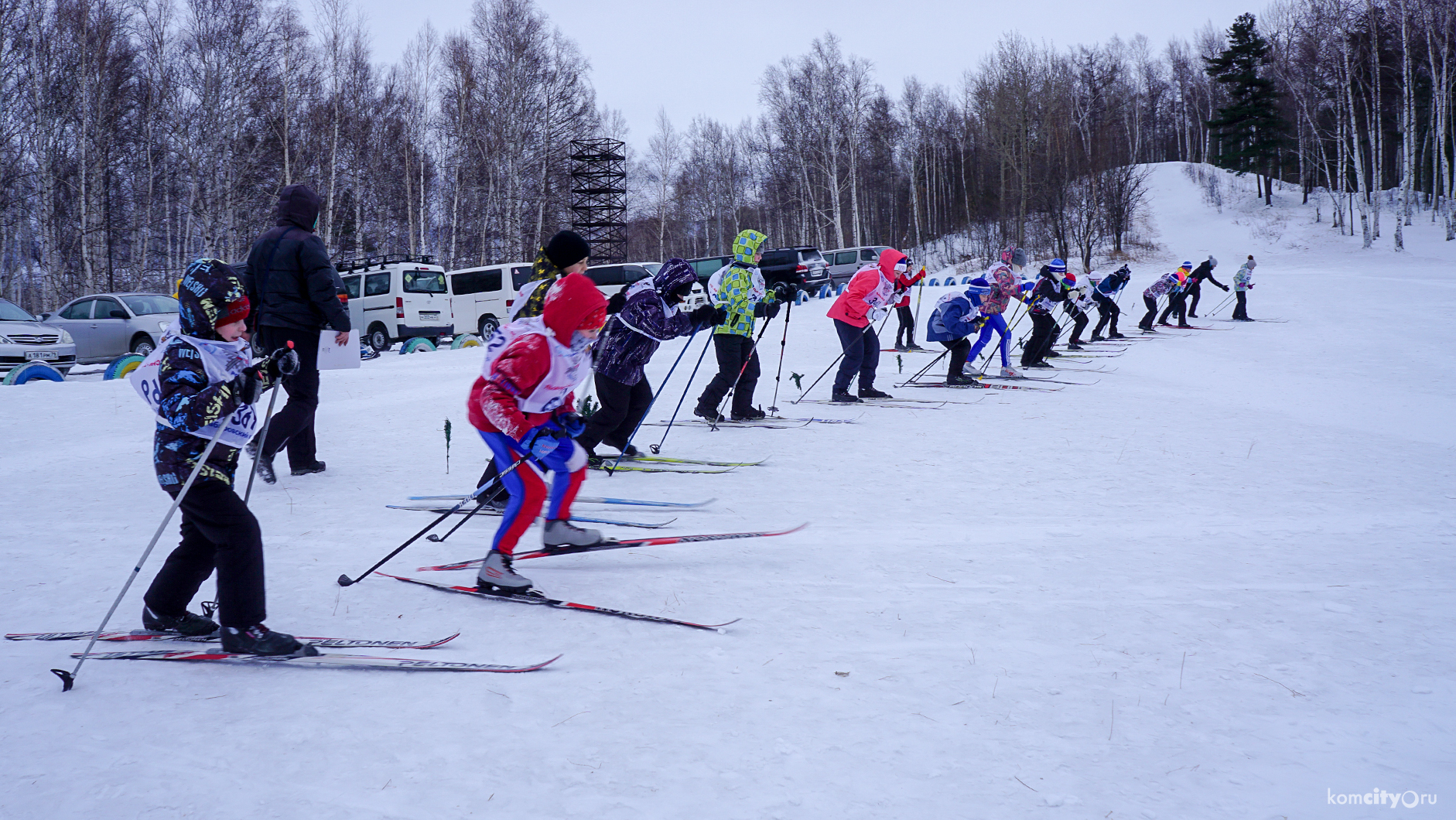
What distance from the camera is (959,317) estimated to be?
9812 millimetres

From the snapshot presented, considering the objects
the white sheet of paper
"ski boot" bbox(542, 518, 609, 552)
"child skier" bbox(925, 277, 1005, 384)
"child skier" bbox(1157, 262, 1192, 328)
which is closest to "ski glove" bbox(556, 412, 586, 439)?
"ski boot" bbox(542, 518, 609, 552)

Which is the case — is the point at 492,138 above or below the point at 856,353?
above

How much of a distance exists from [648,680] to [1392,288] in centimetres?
2099

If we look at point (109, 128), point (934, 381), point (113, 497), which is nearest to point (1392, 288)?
point (934, 381)

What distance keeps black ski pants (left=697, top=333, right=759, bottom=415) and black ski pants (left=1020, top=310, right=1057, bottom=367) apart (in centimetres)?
570

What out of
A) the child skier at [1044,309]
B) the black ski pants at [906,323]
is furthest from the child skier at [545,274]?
the black ski pants at [906,323]

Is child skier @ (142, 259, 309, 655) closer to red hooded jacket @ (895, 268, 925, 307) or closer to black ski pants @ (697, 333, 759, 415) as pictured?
black ski pants @ (697, 333, 759, 415)

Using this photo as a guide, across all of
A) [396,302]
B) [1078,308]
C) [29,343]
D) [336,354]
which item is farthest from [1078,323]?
[29,343]

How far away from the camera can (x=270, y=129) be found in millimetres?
22594

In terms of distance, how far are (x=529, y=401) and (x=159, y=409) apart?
48.8 inches

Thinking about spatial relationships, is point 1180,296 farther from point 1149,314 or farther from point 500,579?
point 500,579

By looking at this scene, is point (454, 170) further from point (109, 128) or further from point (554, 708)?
point (554, 708)

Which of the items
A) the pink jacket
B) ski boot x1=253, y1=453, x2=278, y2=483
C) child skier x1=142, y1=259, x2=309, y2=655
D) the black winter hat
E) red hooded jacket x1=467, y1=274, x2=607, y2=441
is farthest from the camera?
the pink jacket

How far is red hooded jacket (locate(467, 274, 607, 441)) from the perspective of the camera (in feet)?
10.8
